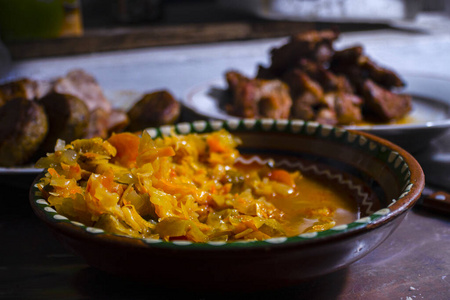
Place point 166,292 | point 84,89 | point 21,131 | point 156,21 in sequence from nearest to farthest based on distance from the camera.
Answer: point 166,292
point 21,131
point 84,89
point 156,21

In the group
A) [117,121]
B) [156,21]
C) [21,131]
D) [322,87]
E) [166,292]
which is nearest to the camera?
[166,292]

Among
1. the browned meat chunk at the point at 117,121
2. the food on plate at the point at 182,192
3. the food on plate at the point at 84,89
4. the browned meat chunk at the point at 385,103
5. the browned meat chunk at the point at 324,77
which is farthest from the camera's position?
the browned meat chunk at the point at 324,77

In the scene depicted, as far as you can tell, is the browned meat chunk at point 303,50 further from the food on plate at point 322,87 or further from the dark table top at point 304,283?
the dark table top at point 304,283

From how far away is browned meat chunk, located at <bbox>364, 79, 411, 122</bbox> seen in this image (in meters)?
1.56

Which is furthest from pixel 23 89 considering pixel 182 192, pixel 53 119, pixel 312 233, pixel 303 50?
pixel 312 233

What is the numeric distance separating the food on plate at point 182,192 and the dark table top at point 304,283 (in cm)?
9

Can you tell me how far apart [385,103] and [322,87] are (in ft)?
0.79

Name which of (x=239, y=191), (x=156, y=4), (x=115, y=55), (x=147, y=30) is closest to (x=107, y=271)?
(x=239, y=191)

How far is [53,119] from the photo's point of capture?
3.76 feet

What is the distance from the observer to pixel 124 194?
28.1 inches

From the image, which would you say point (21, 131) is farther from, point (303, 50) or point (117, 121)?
point (303, 50)

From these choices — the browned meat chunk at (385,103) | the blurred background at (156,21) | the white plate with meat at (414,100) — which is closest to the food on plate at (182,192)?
the white plate with meat at (414,100)

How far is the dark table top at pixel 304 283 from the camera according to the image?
74cm

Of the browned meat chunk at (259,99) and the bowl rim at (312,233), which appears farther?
the browned meat chunk at (259,99)
